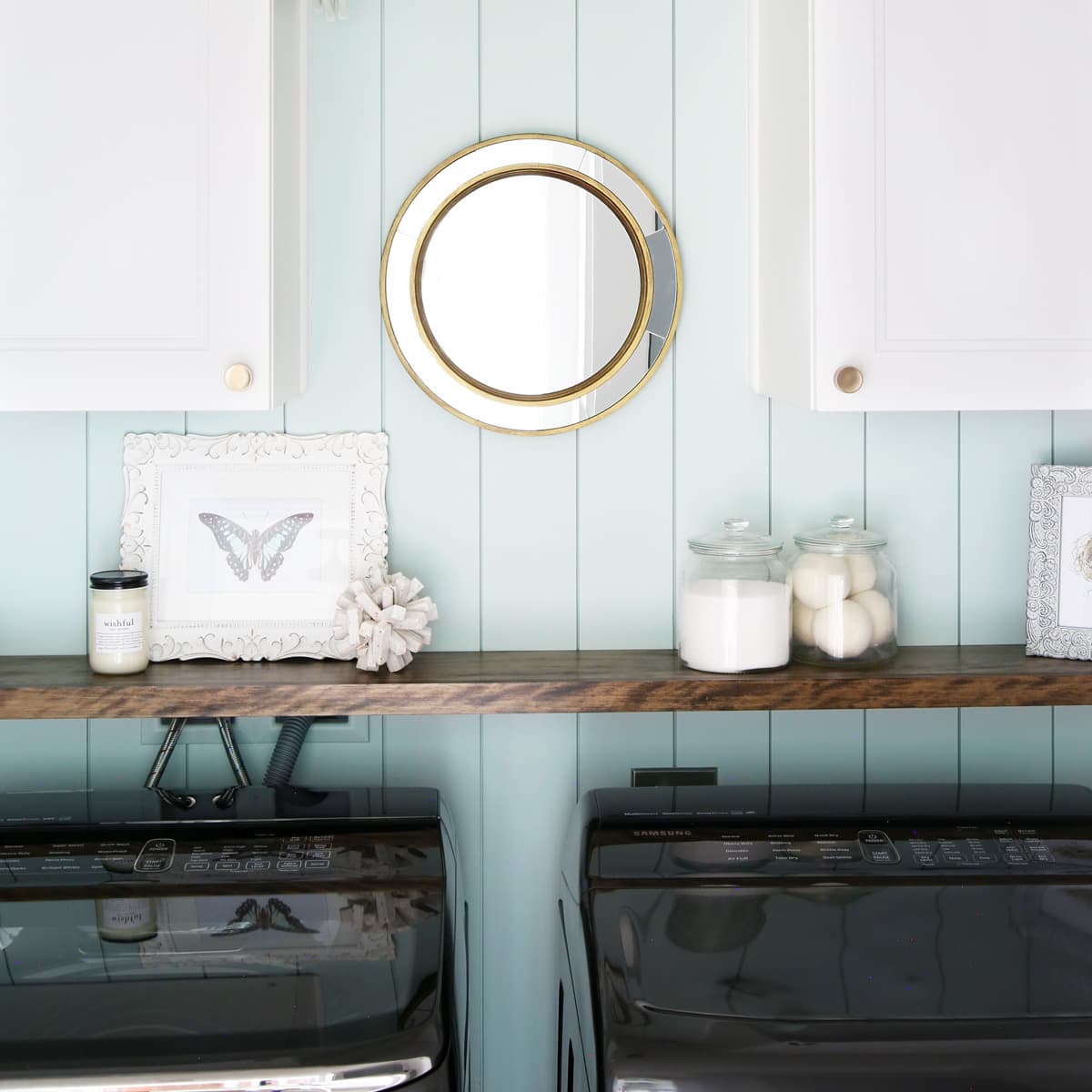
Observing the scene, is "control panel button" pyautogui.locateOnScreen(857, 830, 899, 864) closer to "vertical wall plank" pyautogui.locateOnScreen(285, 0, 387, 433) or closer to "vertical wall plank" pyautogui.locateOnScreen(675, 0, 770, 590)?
"vertical wall plank" pyautogui.locateOnScreen(675, 0, 770, 590)

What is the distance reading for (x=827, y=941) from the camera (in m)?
1.05

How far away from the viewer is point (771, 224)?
56.4 inches

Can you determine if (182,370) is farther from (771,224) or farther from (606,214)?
(771,224)

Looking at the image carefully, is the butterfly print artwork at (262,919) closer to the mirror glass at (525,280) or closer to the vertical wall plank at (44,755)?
the vertical wall plank at (44,755)

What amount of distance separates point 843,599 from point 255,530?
820 millimetres

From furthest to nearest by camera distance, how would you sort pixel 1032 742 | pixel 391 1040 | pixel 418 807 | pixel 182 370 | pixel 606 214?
pixel 1032 742 < pixel 606 214 < pixel 418 807 < pixel 182 370 < pixel 391 1040

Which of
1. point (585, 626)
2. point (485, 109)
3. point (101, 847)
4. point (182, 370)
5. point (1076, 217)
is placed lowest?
point (101, 847)

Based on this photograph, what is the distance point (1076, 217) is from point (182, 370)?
1068 millimetres

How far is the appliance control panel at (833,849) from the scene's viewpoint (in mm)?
1184

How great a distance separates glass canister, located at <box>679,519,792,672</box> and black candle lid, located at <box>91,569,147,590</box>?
2.35 ft

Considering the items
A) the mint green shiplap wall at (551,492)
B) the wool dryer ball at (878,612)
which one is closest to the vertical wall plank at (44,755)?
the mint green shiplap wall at (551,492)

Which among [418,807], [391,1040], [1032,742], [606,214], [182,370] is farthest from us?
[1032,742]

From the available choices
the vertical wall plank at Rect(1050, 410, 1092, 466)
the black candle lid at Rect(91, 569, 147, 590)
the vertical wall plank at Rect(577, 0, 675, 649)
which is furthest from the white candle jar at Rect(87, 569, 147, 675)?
the vertical wall plank at Rect(1050, 410, 1092, 466)

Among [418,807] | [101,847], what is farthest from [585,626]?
[101,847]
